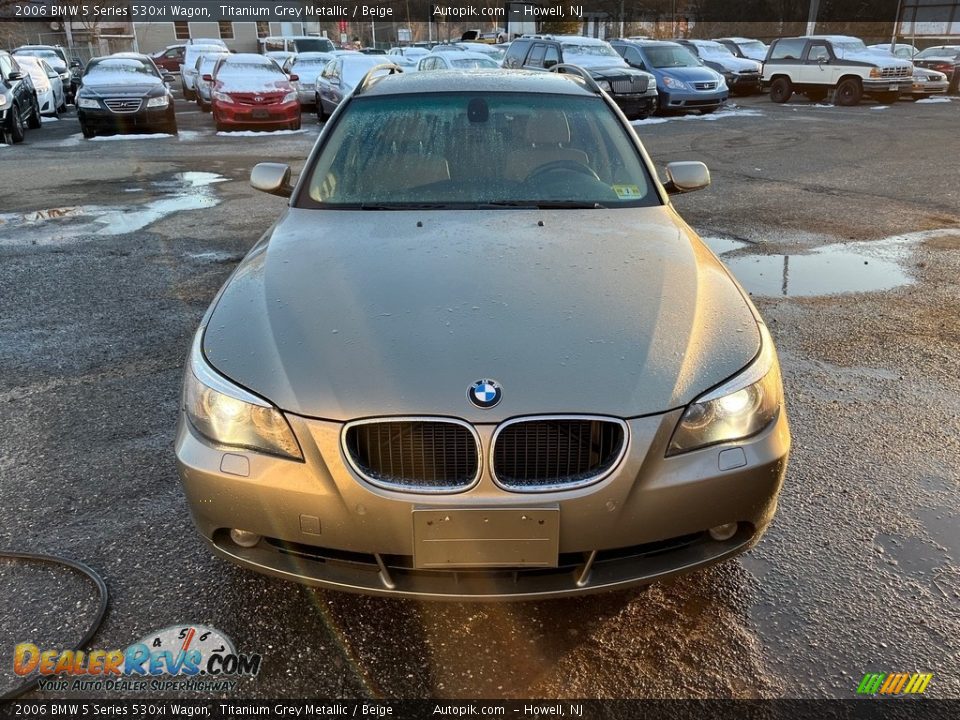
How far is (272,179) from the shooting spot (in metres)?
3.79

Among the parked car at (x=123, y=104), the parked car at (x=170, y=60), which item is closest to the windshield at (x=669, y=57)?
the parked car at (x=123, y=104)

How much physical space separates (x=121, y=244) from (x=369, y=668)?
6.10 meters

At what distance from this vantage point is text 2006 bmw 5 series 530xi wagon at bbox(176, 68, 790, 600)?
2.05 m

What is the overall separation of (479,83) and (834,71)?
20064 millimetres

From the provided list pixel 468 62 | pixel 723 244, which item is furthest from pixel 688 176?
pixel 468 62

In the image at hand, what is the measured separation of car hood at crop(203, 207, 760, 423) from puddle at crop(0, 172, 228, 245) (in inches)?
216

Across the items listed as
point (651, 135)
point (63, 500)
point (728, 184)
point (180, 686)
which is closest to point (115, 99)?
point (651, 135)

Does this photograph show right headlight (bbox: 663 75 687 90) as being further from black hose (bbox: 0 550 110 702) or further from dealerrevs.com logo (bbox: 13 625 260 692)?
dealerrevs.com logo (bbox: 13 625 260 692)

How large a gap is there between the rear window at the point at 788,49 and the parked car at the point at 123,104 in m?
16.8

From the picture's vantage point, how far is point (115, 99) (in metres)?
14.7

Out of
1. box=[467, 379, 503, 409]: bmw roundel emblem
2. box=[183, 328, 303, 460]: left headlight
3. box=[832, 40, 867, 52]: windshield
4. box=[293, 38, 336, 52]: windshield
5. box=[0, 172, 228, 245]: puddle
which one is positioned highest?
box=[293, 38, 336, 52]: windshield

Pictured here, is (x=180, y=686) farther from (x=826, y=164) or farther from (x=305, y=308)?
(x=826, y=164)

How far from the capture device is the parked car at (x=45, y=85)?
18344mm

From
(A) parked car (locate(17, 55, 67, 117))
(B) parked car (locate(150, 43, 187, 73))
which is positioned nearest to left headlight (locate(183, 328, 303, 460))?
(A) parked car (locate(17, 55, 67, 117))
